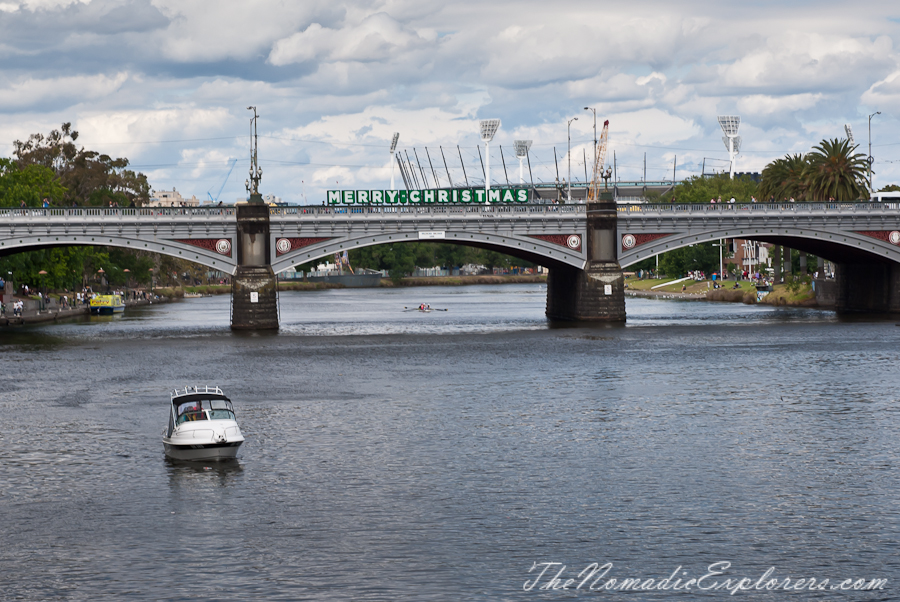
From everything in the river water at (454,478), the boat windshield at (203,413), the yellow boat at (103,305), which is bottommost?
the river water at (454,478)

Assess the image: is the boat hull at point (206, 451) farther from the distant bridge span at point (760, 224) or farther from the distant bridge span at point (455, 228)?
the distant bridge span at point (760, 224)

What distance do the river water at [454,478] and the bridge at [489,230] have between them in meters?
25.8

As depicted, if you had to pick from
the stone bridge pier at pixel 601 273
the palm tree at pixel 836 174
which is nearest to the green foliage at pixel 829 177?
the palm tree at pixel 836 174

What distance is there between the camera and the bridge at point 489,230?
343ft

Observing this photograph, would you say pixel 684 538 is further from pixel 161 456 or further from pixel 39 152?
pixel 39 152

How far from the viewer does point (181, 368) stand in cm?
7669

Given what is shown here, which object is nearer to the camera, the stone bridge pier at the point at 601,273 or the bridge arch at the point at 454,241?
the bridge arch at the point at 454,241

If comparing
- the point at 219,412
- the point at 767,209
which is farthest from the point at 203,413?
the point at 767,209

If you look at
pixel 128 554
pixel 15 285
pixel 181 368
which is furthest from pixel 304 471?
pixel 15 285

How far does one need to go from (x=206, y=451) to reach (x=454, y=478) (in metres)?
9.59

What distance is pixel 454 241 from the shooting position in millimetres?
110062

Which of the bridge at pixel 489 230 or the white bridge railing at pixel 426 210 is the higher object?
the white bridge railing at pixel 426 210

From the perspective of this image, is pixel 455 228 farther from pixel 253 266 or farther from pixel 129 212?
pixel 129 212

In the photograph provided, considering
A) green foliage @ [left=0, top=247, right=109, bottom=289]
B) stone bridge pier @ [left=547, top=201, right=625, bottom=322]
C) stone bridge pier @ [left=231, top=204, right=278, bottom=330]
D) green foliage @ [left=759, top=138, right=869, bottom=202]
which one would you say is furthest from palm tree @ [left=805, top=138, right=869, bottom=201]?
green foliage @ [left=0, top=247, right=109, bottom=289]
